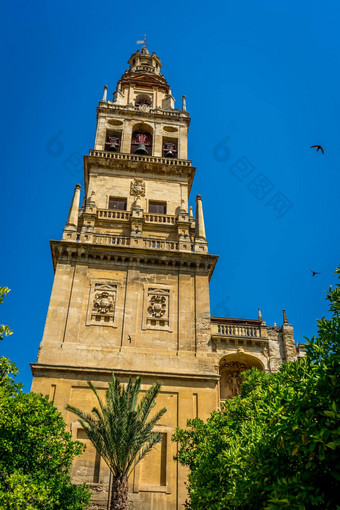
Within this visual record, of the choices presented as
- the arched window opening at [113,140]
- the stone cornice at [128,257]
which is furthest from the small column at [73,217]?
the arched window opening at [113,140]

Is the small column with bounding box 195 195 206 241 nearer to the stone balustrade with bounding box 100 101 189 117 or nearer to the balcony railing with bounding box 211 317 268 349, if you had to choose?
the balcony railing with bounding box 211 317 268 349

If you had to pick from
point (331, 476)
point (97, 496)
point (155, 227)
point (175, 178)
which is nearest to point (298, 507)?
point (331, 476)

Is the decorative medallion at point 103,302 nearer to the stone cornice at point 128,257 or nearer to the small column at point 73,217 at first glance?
the stone cornice at point 128,257

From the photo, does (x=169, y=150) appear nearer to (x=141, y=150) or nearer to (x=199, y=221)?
(x=141, y=150)

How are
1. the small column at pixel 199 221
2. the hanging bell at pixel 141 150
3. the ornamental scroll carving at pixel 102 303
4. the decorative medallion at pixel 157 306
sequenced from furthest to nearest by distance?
the hanging bell at pixel 141 150
the small column at pixel 199 221
the decorative medallion at pixel 157 306
the ornamental scroll carving at pixel 102 303

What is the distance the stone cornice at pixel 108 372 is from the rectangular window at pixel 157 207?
443 inches

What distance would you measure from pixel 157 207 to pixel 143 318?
28.7 ft

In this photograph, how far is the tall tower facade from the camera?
68.0 feet

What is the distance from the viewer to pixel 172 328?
2361 centimetres

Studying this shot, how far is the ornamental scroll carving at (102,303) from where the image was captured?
23355 mm

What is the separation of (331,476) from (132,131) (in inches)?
1129

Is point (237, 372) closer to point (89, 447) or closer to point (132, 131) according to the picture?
point (89, 447)

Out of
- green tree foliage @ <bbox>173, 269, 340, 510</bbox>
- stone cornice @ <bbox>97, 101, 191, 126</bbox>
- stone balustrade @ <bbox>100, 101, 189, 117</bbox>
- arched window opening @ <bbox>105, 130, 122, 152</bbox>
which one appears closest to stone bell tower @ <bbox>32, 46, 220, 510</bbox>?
arched window opening @ <bbox>105, 130, 122, 152</bbox>

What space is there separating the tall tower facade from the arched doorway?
0.16 ft
